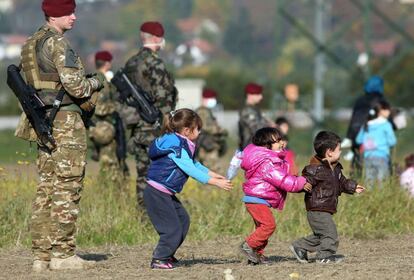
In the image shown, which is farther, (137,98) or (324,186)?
(137,98)

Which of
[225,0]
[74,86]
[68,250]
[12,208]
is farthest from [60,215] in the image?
[225,0]

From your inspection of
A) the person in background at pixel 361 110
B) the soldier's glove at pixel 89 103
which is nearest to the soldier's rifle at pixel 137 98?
the soldier's glove at pixel 89 103

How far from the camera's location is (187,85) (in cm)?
6212

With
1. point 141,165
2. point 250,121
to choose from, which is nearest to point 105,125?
point 250,121

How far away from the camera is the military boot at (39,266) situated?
34.4 feet

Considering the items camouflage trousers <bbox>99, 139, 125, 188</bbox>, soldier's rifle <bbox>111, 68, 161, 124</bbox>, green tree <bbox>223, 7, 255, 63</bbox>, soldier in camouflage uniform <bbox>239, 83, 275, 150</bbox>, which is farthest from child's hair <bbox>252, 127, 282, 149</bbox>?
green tree <bbox>223, 7, 255, 63</bbox>

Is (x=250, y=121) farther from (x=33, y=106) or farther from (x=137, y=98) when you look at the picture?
(x=33, y=106)

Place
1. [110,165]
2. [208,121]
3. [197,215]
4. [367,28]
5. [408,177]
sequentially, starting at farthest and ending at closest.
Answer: [367,28] < [208,121] < [110,165] < [408,177] < [197,215]

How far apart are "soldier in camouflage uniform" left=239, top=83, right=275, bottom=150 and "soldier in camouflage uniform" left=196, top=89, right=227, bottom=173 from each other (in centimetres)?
176

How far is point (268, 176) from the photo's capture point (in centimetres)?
1046

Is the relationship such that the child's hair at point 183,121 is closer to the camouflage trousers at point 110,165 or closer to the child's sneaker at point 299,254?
the child's sneaker at point 299,254

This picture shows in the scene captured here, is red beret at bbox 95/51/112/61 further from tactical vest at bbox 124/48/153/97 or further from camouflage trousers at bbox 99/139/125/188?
tactical vest at bbox 124/48/153/97

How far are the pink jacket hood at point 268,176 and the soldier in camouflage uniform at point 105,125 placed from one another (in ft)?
14.8

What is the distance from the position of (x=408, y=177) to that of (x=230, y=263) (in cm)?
461
